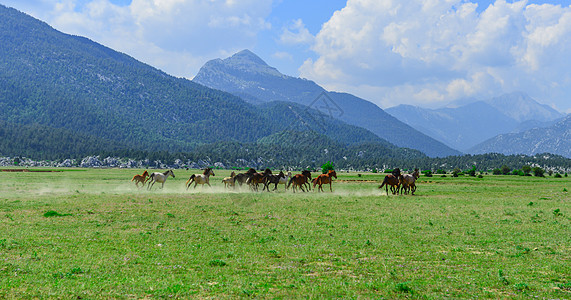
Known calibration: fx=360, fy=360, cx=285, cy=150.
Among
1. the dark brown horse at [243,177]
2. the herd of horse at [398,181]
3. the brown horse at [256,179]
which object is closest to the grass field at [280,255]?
the herd of horse at [398,181]

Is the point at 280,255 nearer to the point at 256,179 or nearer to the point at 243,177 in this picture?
the point at 256,179

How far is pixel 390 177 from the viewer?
141 feet

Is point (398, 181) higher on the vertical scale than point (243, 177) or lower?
higher

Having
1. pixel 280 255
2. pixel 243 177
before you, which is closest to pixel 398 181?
pixel 243 177

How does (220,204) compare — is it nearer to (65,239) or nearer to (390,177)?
(65,239)

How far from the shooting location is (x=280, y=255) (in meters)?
14.4

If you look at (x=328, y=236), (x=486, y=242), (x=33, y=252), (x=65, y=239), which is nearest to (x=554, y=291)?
(x=486, y=242)

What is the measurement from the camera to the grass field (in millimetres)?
10211

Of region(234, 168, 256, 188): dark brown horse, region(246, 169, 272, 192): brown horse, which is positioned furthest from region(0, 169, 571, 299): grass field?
region(234, 168, 256, 188): dark brown horse

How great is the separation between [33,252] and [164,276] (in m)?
6.47

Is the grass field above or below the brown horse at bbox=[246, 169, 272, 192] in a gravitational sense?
below

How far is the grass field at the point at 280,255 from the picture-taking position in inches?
402

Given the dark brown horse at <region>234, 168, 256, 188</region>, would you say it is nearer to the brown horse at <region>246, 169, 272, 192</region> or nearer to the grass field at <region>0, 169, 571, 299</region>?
the brown horse at <region>246, 169, 272, 192</region>

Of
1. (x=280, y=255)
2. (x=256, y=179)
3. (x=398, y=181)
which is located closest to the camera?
(x=280, y=255)
